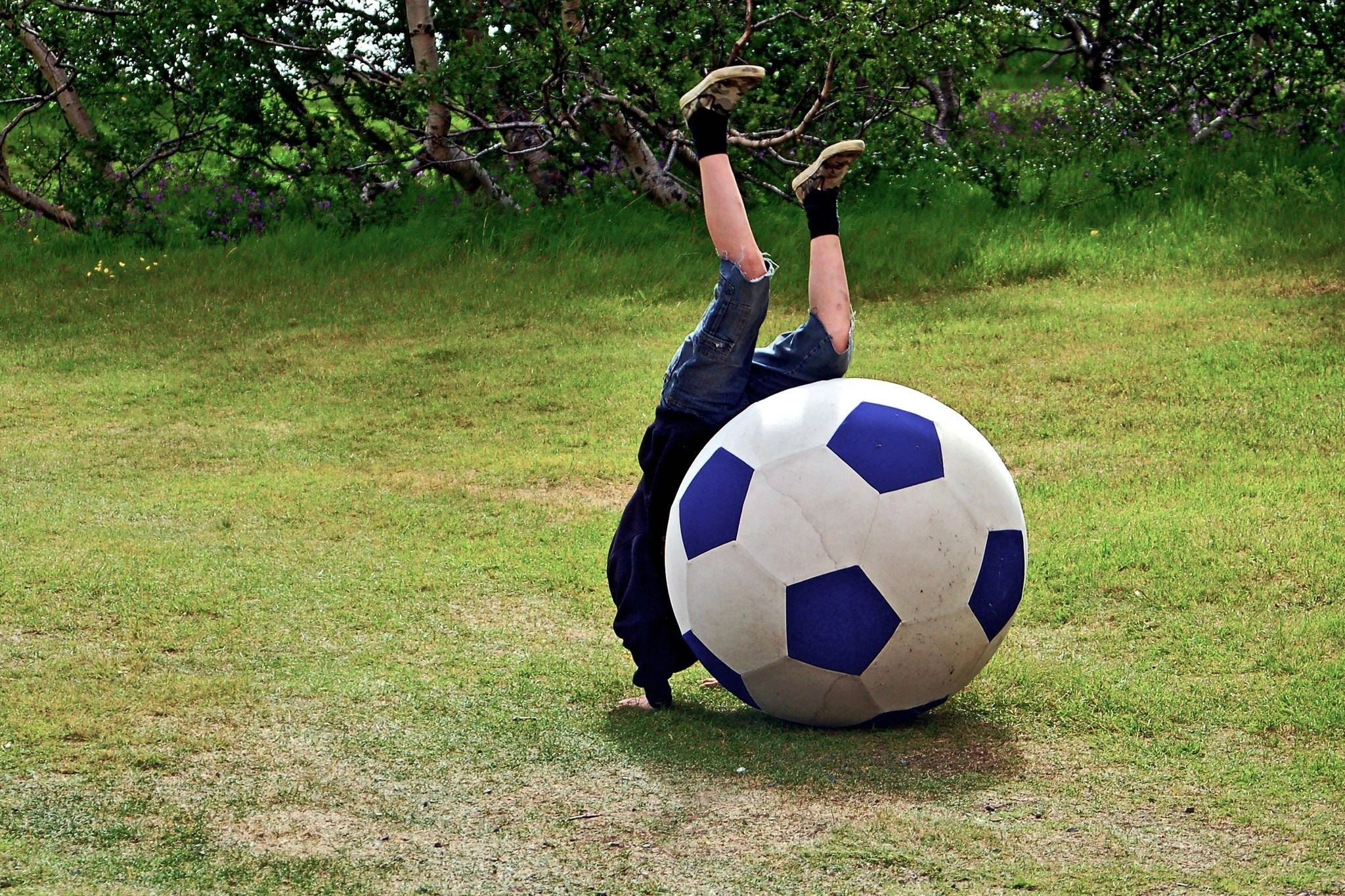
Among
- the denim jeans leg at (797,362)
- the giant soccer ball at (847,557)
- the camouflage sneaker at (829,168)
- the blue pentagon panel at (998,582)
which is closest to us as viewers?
the giant soccer ball at (847,557)

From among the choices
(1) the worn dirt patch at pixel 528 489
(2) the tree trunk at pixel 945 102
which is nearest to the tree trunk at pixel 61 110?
(1) the worn dirt patch at pixel 528 489

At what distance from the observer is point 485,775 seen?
4.18 meters

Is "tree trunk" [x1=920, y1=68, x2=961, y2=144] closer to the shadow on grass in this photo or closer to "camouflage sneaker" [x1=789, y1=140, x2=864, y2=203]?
"camouflage sneaker" [x1=789, y1=140, x2=864, y2=203]

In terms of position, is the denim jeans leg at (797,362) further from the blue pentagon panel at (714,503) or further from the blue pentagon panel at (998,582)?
the blue pentagon panel at (998,582)

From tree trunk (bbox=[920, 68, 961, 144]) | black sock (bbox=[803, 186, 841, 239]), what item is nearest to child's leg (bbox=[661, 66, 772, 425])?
black sock (bbox=[803, 186, 841, 239])

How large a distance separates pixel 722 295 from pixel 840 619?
1.12m

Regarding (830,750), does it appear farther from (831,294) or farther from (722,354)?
(831,294)

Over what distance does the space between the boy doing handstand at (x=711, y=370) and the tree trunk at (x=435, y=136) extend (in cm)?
828

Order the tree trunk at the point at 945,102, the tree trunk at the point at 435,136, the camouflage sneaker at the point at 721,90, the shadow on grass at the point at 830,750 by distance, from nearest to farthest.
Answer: the shadow on grass at the point at 830,750, the camouflage sneaker at the point at 721,90, the tree trunk at the point at 435,136, the tree trunk at the point at 945,102

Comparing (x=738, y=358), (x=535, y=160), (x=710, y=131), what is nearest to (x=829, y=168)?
(x=710, y=131)

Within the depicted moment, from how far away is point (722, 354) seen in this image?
15.4ft

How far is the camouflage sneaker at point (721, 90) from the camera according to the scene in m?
4.93

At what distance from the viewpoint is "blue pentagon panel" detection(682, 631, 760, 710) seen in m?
4.42

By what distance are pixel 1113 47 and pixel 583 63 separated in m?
5.34
